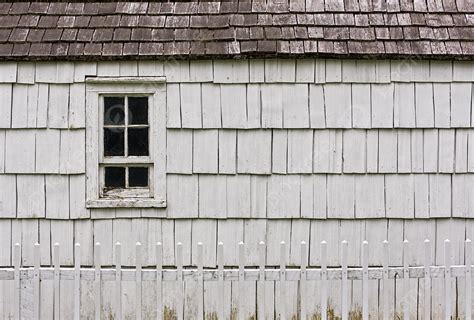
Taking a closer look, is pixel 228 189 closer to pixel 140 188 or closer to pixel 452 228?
pixel 140 188

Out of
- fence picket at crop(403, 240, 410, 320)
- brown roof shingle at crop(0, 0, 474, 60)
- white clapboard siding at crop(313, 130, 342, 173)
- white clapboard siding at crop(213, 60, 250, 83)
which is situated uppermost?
brown roof shingle at crop(0, 0, 474, 60)

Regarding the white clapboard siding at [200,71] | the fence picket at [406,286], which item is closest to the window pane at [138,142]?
the white clapboard siding at [200,71]

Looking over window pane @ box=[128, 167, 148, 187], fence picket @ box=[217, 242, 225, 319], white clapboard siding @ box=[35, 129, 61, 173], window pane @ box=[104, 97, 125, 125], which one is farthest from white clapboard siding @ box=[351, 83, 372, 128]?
white clapboard siding @ box=[35, 129, 61, 173]

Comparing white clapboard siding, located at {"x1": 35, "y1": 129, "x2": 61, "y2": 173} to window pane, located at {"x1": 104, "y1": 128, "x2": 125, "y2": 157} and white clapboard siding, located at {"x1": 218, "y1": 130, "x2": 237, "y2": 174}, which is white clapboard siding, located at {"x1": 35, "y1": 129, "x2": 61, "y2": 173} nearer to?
window pane, located at {"x1": 104, "y1": 128, "x2": 125, "y2": 157}

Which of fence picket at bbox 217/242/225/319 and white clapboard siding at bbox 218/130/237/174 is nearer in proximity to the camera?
fence picket at bbox 217/242/225/319

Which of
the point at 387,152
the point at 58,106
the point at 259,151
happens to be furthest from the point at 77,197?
the point at 387,152

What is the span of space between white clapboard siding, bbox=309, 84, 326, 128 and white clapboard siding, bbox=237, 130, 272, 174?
0.51m

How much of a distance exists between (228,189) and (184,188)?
0.48m

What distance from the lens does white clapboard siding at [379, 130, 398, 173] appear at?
700cm

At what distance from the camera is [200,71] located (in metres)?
6.96

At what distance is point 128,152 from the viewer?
7.08 meters

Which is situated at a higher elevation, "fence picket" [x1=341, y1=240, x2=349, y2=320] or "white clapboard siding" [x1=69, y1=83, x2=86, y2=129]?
"white clapboard siding" [x1=69, y1=83, x2=86, y2=129]

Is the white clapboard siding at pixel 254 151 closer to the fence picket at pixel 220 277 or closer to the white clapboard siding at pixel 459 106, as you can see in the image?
the fence picket at pixel 220 277

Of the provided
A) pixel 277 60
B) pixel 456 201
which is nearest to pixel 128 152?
pixel 277 60
